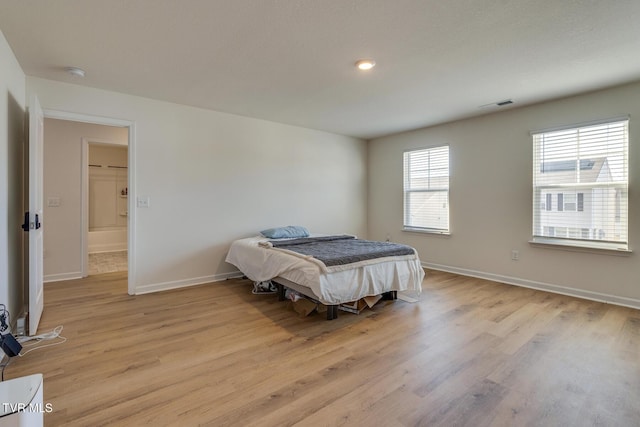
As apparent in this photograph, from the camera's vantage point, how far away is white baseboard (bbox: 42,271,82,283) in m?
4.17

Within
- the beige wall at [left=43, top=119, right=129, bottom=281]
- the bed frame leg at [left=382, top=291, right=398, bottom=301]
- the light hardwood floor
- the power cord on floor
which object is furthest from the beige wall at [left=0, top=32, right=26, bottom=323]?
the bed frame leg at [left=382, top=291, right=398, bottom=301]

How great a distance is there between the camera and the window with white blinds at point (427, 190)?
4.91 m

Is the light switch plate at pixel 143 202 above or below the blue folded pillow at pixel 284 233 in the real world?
above

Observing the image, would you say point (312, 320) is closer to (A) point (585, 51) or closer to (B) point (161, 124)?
(B) point (161, 124)

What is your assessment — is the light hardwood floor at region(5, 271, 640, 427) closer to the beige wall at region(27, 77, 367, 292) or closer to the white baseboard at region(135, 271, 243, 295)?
the white baseboard at region(135, 271, 243, 295)

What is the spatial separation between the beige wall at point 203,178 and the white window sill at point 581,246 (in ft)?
10.4

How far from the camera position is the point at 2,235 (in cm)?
230

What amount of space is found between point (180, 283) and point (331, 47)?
10.9 ft

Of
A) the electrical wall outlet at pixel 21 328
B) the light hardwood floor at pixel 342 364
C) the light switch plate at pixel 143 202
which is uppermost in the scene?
the light switch plate at pixel 143 202

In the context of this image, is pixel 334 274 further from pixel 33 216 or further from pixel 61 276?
pixel 61 276

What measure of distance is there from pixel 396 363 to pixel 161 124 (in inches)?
147

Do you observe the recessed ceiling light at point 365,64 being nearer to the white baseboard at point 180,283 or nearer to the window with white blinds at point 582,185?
the window with white blinds at point 582,185

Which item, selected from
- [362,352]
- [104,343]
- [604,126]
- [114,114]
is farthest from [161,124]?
[604,126]

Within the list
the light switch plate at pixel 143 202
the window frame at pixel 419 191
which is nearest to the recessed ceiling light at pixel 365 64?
the window frame at pixel 419 191
